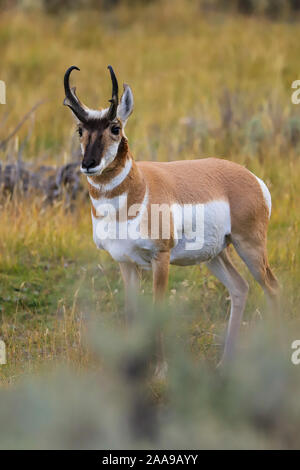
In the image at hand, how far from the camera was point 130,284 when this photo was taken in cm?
451

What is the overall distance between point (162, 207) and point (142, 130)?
5420 millimetres

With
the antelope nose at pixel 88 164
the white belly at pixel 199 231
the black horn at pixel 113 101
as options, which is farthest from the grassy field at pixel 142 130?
the black horn at pixel 113 101

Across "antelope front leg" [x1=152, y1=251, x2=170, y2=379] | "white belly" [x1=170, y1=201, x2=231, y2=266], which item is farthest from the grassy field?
"white belly" [x1=170, y1=201, x2=231, y2=266]

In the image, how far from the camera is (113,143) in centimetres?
Result: 403

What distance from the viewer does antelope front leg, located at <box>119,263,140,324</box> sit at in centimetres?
448

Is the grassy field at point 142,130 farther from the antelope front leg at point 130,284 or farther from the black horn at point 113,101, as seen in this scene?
the black horn at point 113,101

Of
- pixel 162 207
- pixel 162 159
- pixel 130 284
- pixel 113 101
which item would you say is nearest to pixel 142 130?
pixel 162 159

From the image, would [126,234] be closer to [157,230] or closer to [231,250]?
[157,230]

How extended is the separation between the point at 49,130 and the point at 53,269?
4693 mm

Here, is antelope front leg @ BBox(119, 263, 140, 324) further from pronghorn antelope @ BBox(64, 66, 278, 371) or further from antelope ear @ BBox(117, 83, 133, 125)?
antelope ear @ BBox(117, 83, 133, 125)

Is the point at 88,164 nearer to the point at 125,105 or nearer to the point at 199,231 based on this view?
the point at 125,105

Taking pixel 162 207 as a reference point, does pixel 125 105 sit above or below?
above

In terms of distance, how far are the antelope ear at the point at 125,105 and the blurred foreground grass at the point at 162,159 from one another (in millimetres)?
1084

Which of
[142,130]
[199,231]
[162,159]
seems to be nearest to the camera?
[199,231]
